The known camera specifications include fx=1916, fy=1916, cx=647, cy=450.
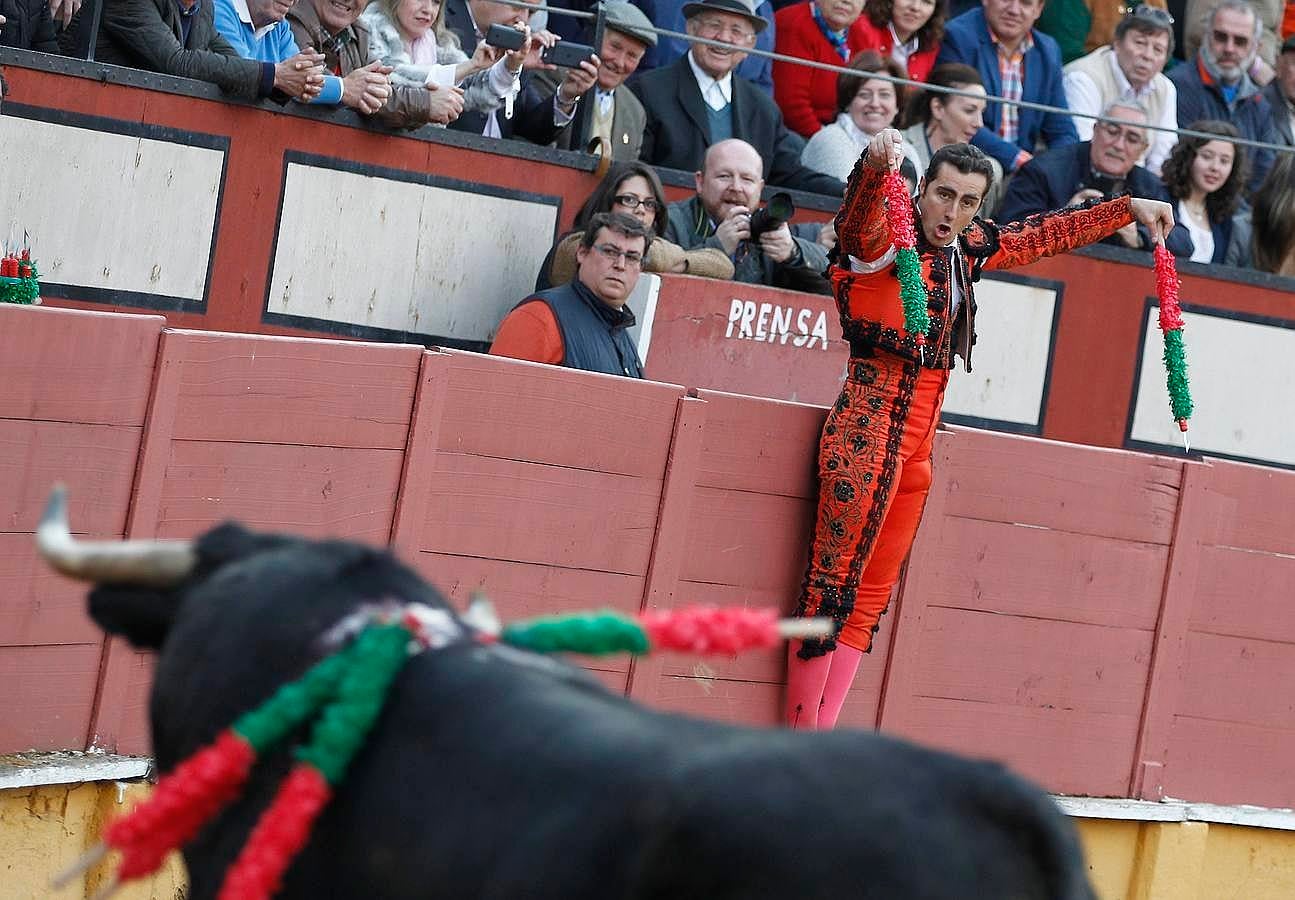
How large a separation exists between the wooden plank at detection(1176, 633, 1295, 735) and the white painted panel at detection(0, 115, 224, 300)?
127 inches

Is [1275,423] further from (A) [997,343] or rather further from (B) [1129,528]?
(B) [1129,528]

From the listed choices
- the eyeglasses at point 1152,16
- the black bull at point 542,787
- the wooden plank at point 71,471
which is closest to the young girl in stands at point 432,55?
the wooden plank at point 71,471

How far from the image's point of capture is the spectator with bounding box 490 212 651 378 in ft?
16.6

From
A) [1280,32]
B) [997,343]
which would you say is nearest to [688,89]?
[997,343]

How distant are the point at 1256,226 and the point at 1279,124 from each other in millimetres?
1000

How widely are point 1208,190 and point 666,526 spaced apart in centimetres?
317

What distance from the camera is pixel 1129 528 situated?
5.79 metres

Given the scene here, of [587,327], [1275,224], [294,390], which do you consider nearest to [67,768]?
[294,390]

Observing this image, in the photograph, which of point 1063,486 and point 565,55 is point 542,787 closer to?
point 1063,486

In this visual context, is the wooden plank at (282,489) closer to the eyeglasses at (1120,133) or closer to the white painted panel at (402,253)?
the white painted panel at (402,253)

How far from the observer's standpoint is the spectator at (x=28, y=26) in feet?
17.0

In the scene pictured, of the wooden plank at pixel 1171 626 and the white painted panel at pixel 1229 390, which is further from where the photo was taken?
the white painted panel at pixel 1229 390

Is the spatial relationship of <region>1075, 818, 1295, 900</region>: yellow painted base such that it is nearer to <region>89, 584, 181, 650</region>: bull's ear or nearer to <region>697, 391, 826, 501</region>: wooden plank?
<region>697, 391, 826, 501</region>: wooden plank

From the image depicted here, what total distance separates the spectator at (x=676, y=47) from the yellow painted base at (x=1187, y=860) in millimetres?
2847
